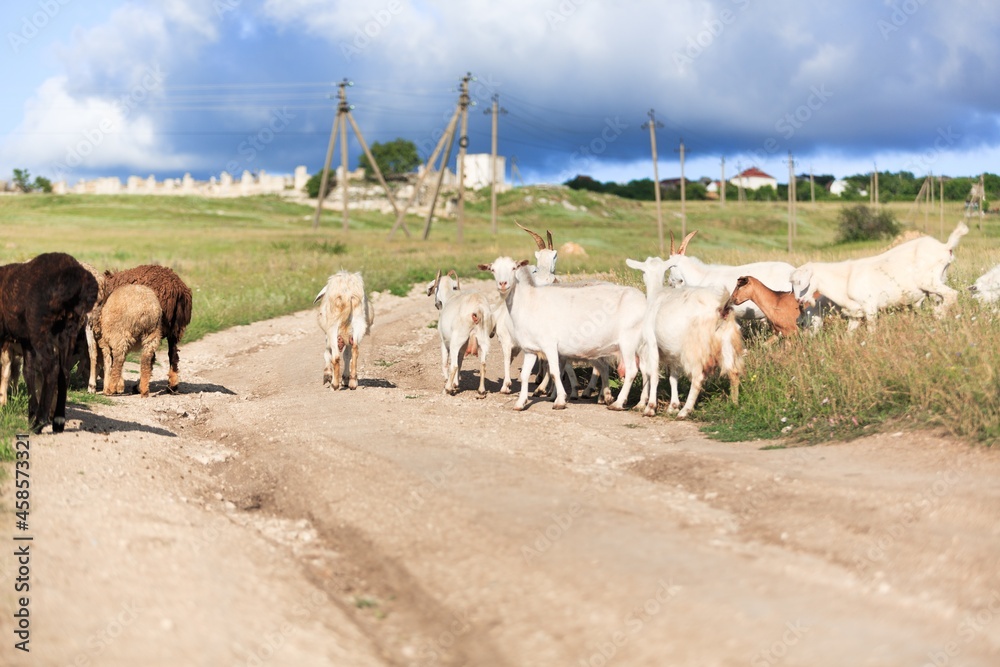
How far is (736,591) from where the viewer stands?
5637 mm

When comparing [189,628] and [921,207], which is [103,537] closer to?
[189,628]

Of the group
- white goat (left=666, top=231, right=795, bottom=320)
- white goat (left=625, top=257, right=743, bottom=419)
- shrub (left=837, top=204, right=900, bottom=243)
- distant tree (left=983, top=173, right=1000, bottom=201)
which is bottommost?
white goat (left=625, top=257, right=743, bottom=419)

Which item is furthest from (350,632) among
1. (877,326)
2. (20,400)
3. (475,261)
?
(475,261)

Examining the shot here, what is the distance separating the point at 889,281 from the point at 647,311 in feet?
14.7

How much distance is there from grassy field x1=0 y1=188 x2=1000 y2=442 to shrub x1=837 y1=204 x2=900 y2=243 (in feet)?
18.9

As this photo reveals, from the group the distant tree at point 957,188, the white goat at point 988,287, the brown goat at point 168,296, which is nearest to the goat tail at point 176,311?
the brown goat at point 168,296

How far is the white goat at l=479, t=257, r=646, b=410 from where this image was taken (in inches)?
484

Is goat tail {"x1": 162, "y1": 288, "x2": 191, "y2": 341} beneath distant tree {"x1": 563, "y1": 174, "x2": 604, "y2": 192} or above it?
beneath

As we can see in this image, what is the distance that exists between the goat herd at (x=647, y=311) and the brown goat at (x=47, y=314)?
14.7ft

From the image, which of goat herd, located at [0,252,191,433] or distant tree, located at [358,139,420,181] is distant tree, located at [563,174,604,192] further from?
goat herd, located at [0,252,191,433]

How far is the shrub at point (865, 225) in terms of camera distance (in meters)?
62.1

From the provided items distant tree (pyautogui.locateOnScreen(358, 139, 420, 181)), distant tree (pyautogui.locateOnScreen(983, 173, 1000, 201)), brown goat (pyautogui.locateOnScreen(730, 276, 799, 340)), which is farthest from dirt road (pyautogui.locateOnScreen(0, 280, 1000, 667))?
distant tree (pyautogui.locateOnScreen(358, 139, 420, 181))

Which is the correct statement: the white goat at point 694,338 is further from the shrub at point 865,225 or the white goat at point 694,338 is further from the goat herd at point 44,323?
the shrub at point 865,225

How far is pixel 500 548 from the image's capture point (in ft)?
21.2
